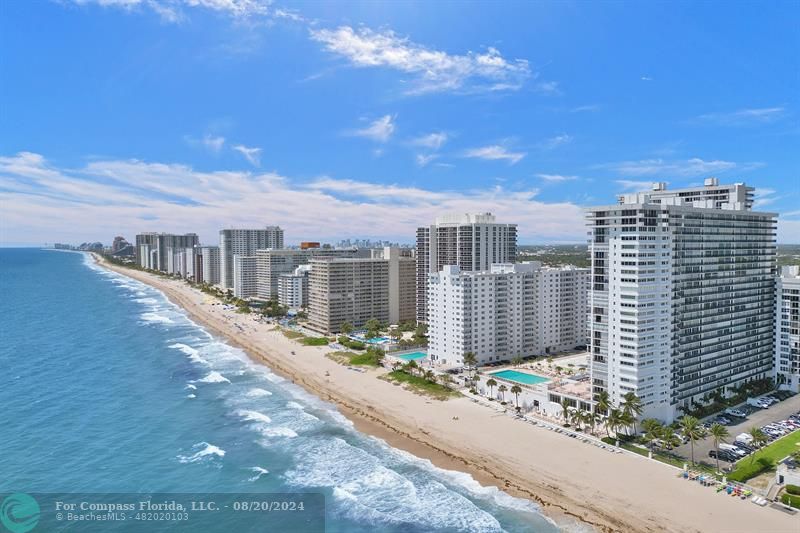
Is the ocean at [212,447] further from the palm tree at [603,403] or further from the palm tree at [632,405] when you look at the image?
the palm tree at [632,405]

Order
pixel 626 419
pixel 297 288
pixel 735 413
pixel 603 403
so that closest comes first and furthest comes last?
pixel 626 419, pixel 603 403, pixel 735 413, pixel 297 288

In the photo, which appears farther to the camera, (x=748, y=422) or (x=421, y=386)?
(x=421, y=386)

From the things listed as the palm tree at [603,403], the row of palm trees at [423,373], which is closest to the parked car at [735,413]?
the palm tree at [603,403]

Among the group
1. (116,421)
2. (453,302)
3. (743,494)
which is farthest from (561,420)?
(116,421)

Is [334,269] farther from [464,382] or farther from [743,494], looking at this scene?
[743,494]

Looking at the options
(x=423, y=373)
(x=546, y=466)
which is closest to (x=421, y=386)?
(x=423, y=373)

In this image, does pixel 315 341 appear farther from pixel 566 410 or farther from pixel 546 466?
pixel 546 466
